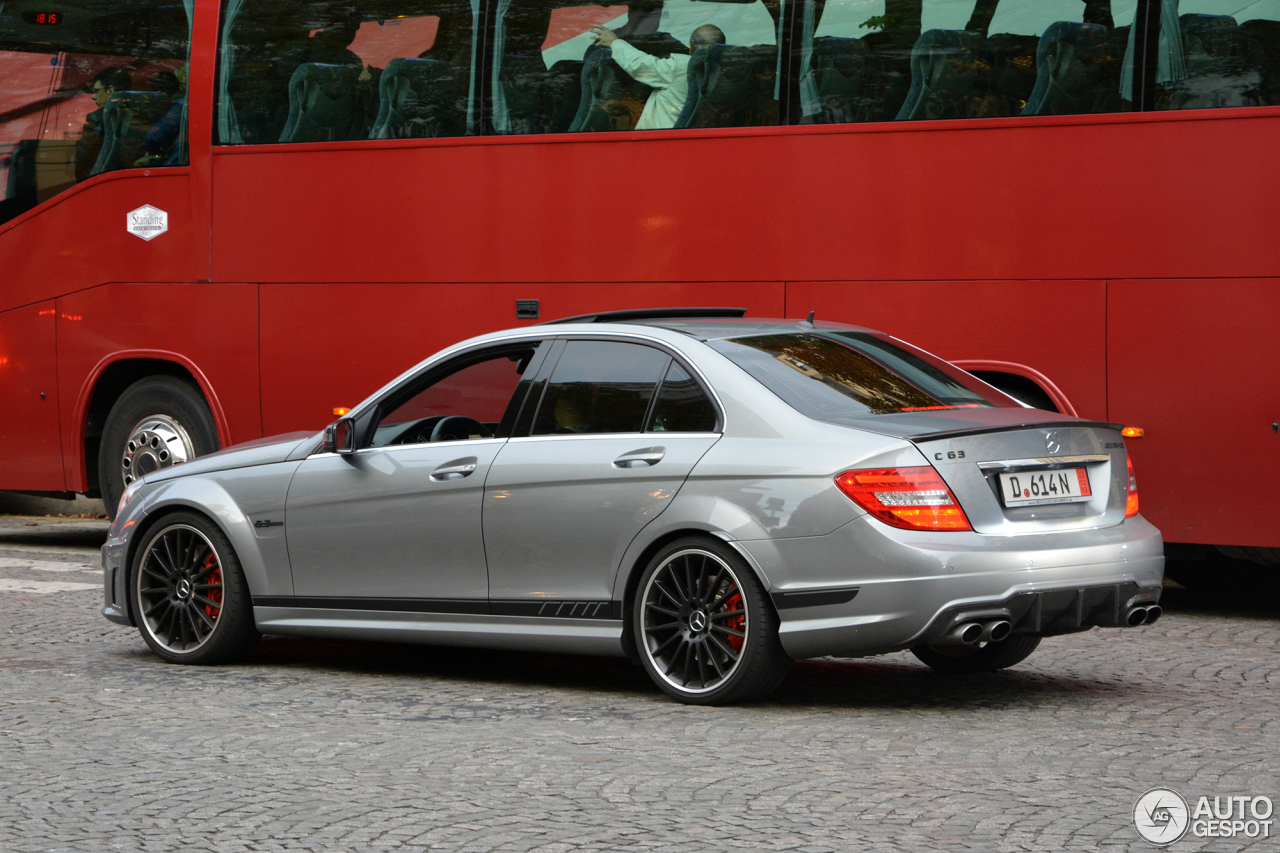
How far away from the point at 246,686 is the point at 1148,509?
514cm

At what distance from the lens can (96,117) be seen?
493 inches

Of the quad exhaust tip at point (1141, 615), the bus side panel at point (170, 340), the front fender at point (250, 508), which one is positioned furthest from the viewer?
the bus side panel at point (170, 340)

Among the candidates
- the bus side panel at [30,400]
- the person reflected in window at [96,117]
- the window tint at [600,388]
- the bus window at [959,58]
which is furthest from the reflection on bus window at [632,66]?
the bus side panel at [30,400]

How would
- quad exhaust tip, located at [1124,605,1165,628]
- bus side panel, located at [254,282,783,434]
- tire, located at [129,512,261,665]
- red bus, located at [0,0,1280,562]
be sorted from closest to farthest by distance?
quad exhaust tip, located at [1124,605,1165,628], tire, located at [129,512,261,665], red bus, located at [0,0,1280,562], bus side panel, located at [254,282,783,434]

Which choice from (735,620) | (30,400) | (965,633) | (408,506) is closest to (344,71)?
(30,400)

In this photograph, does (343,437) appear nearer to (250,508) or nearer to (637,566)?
(250,508)

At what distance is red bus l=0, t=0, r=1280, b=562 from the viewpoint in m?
9.19

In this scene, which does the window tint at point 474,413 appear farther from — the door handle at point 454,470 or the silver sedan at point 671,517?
the door handle at point 454,470

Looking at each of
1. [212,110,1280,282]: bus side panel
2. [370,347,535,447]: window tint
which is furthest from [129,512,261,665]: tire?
[212,110,1280,282]: bus side panel

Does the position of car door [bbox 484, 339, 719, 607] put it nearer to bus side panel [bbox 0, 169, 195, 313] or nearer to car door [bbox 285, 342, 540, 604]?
car door [bbox 285, 342, 540, 604]

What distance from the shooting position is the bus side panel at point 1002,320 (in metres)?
9.42

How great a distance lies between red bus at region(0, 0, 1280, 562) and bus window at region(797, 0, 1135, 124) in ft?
0.06

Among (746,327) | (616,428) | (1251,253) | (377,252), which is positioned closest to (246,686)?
(616,428)

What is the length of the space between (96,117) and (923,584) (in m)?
8.92
